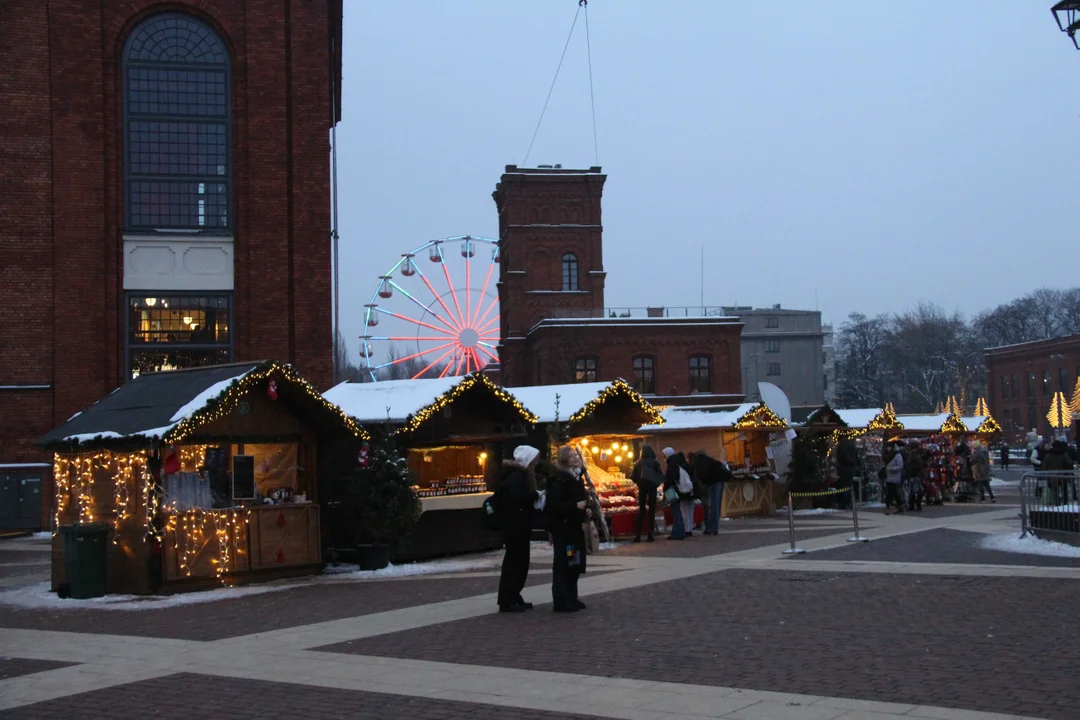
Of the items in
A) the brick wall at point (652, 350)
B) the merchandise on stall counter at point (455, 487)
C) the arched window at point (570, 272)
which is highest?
the arched window at point (570, 272)

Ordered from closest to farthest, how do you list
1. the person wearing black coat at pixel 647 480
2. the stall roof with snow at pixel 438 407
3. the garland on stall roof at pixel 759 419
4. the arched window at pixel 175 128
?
the stall roof with snow at pixel 438 407 < the person wearing black coat at pixel 647 480 < the garland on stall roof at pixel 759 419 < the arched window at pixel 175 128

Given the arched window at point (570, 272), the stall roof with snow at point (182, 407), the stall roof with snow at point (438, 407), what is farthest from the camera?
the arched window at point (570, 272)

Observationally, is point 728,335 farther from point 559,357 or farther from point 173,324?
point 173,324

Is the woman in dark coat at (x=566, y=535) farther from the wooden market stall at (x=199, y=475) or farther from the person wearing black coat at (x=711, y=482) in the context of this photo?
the person wearing black coat at (x=711, y=482)

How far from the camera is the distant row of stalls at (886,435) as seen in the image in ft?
111

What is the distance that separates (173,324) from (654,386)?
141 feet

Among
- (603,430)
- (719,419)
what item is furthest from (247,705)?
(719,419)

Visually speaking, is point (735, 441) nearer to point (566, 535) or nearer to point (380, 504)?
point (380, 504)

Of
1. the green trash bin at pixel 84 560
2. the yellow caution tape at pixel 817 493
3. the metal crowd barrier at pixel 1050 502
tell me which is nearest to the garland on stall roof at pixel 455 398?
the green trash bin at pixel 84 560

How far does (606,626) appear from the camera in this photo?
486 inches

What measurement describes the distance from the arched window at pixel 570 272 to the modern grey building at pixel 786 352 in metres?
37.1

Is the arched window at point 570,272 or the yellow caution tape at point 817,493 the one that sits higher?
the arched window at point 570,272

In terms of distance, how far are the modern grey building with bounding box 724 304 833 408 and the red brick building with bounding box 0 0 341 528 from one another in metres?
82.4

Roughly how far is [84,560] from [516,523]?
6935 mm
